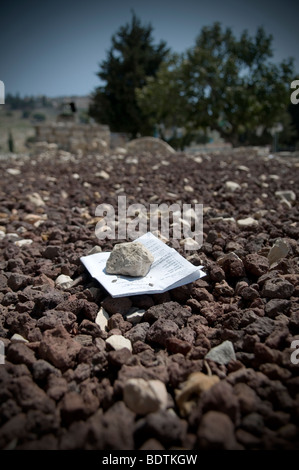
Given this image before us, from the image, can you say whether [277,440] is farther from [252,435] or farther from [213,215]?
[213,215]

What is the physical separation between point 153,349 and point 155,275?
49 centimetres

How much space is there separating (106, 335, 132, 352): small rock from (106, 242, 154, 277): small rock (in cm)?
46

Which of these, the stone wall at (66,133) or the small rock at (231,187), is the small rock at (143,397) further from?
the stone wall at (66,133)

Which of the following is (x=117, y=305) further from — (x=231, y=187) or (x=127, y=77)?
(x=127, y=77)

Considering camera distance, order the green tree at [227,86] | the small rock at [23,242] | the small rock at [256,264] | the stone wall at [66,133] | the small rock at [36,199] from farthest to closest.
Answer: the green tree at [227,86] → the stone wall at [66,133] → the small rock at [36,199] → the small rock at [23,242] → the small rock at [256,264]

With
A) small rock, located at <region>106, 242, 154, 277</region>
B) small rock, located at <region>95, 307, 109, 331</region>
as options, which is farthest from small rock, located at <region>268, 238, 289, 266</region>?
small rock, located at <region>95, 307, 109, 331</region>

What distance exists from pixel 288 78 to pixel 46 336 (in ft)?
57.7

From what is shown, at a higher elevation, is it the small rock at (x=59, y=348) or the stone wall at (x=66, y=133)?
the stone wall at (x=66, y=133)

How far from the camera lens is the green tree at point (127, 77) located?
20.8 m

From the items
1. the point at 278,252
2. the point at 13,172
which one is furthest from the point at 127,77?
the point at 278,252

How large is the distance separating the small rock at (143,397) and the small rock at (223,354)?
9.3 inches

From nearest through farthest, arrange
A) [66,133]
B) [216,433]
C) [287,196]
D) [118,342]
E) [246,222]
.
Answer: [216,433] < [118,342] < [246,222] < [287,196] < [66,133]

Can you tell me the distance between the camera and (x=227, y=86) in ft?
50.4

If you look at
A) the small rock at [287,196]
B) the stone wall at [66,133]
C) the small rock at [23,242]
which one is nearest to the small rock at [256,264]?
the small rock at [23,242]
